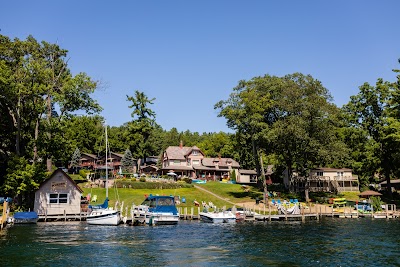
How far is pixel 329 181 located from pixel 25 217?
199 feet

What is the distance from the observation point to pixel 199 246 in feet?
94.2

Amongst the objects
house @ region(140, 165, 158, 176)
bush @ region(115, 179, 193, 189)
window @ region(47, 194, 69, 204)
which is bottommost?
window @ region(47, 194, 69, 204)

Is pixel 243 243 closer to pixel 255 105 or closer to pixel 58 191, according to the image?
pixel 58 191

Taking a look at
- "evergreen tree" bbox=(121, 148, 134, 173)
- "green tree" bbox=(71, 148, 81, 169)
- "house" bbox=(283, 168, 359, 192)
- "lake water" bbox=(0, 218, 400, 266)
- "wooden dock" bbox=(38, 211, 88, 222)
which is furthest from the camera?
"green tree" bbox=(71, 148, 81, 169)

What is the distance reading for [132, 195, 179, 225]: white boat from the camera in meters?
44.4

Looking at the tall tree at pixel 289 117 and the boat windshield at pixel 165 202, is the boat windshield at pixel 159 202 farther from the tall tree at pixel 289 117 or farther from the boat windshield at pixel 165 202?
the tall tree at pixel 289 117

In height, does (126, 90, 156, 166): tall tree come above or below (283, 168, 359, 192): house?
above

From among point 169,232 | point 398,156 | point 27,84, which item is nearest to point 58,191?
point 27,84

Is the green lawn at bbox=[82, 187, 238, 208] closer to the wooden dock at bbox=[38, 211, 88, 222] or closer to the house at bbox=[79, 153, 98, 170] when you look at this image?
the wooden dock at bbox=[38, 211, 88, 222]

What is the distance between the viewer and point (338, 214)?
53750 mm

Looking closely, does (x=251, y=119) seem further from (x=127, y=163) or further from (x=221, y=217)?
(x=127, y=163)

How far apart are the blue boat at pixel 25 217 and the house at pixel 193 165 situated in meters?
54.5

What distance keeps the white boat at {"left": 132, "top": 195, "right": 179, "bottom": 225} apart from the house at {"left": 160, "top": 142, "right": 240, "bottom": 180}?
162 ft

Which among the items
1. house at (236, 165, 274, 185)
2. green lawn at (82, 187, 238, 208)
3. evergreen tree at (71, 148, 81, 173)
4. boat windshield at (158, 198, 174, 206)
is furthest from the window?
house at (236, 165, 274, 185)
